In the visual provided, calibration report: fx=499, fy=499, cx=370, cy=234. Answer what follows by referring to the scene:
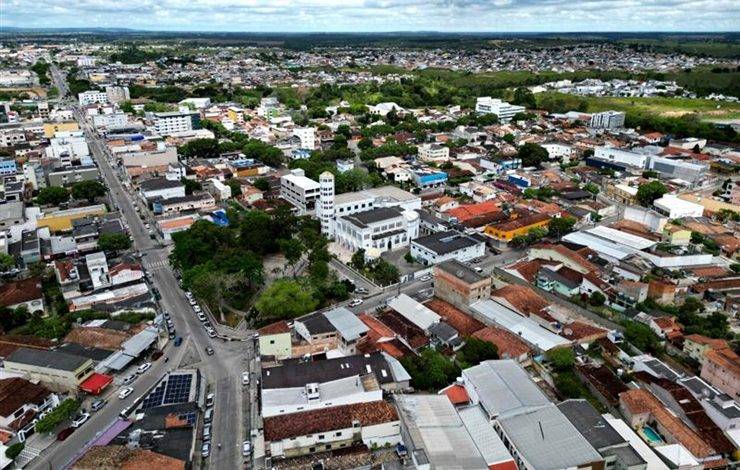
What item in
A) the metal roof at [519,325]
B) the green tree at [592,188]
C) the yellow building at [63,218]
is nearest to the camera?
the metal roof at [519,325]

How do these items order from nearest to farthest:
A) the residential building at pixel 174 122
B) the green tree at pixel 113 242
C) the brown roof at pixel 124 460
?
the brown roof at pixel 124 460
the green tree at pixel 113 242
the residential building at pixel 174 122

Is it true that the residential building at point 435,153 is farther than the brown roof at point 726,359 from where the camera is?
Yes

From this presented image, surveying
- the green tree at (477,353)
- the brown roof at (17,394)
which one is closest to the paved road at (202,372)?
the brown roof at (17,394)

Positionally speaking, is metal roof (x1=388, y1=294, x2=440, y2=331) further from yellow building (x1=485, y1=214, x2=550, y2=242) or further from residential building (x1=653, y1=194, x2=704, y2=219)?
residential building (x1=653, y1=194, x2=704, y2=219)

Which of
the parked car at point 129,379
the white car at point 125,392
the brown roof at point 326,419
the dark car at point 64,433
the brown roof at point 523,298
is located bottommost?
the dark car at point 64,433

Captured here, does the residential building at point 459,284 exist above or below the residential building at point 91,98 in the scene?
below

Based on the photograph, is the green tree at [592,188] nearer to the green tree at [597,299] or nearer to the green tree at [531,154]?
the green tree at [531,154]

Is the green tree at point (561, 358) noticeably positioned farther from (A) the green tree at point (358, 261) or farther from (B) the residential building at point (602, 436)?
(A) the green tree at point (358, 261)

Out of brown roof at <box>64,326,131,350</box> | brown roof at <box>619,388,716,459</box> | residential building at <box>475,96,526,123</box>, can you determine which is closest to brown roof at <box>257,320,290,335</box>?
brown roof at <box>64,326,131,350</box>
